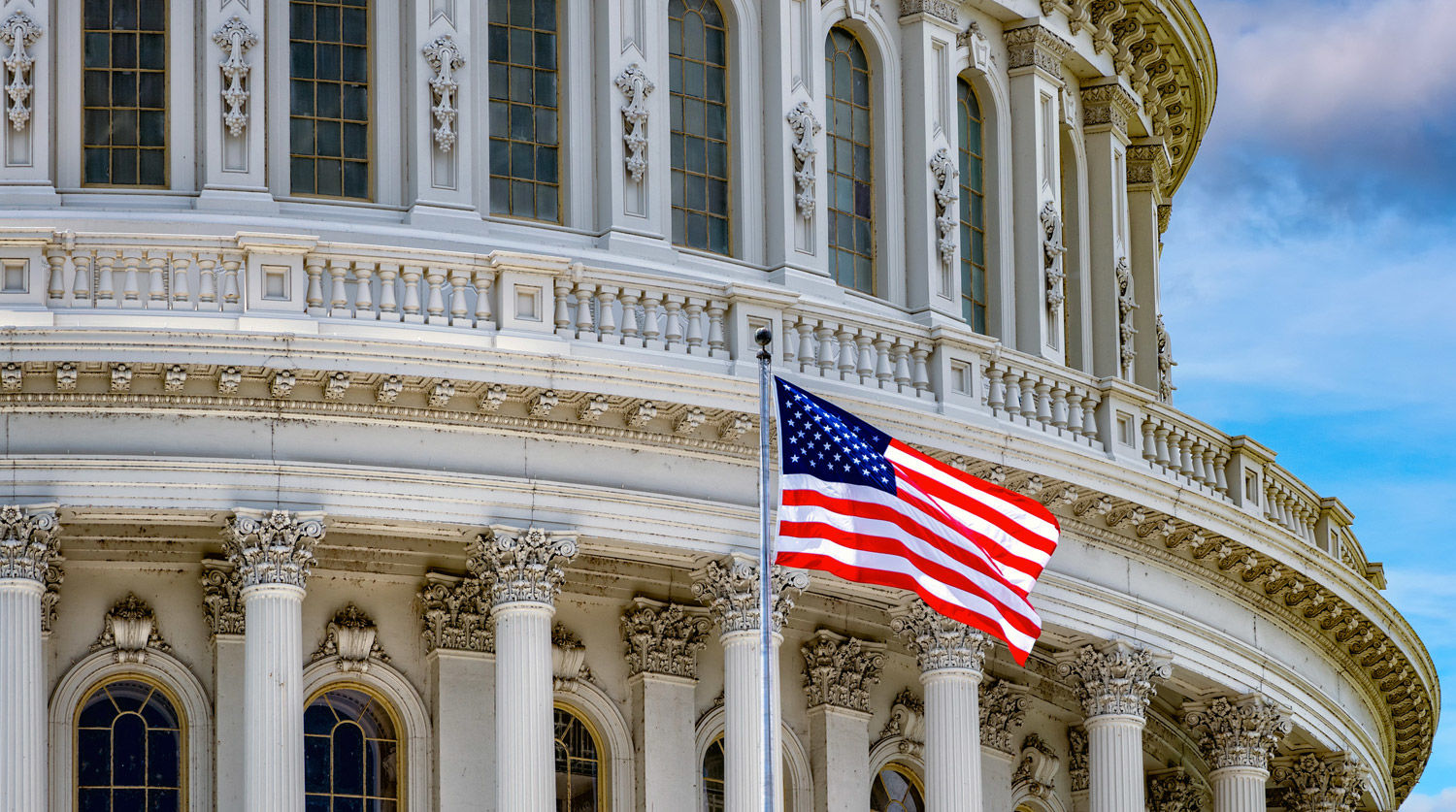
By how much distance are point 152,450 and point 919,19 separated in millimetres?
14473

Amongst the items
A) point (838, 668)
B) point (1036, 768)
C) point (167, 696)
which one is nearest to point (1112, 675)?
point (838, 668)

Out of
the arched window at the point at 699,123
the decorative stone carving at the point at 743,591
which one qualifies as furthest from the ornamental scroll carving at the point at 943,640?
the arched window at the point at 699,123

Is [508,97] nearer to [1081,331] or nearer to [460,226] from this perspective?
[460,226]

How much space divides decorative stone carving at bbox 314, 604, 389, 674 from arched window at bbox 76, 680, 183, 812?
1.99 metres

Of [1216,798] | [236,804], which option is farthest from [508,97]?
[1216,798]

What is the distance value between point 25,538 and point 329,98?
830 cm

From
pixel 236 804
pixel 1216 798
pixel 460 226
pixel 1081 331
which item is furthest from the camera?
pixel 1081 331

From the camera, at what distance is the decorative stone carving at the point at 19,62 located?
44500 millimetres

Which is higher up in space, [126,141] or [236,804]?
[126,141]

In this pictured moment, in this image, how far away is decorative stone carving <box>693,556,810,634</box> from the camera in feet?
141

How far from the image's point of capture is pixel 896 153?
49969 mm

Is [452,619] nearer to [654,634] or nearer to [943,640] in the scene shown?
[654,634]

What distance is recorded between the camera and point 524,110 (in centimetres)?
4672

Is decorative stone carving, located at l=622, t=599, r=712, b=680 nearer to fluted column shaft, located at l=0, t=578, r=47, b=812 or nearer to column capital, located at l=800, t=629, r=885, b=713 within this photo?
column capital, located at l=800, t=629, r=885, b=713
